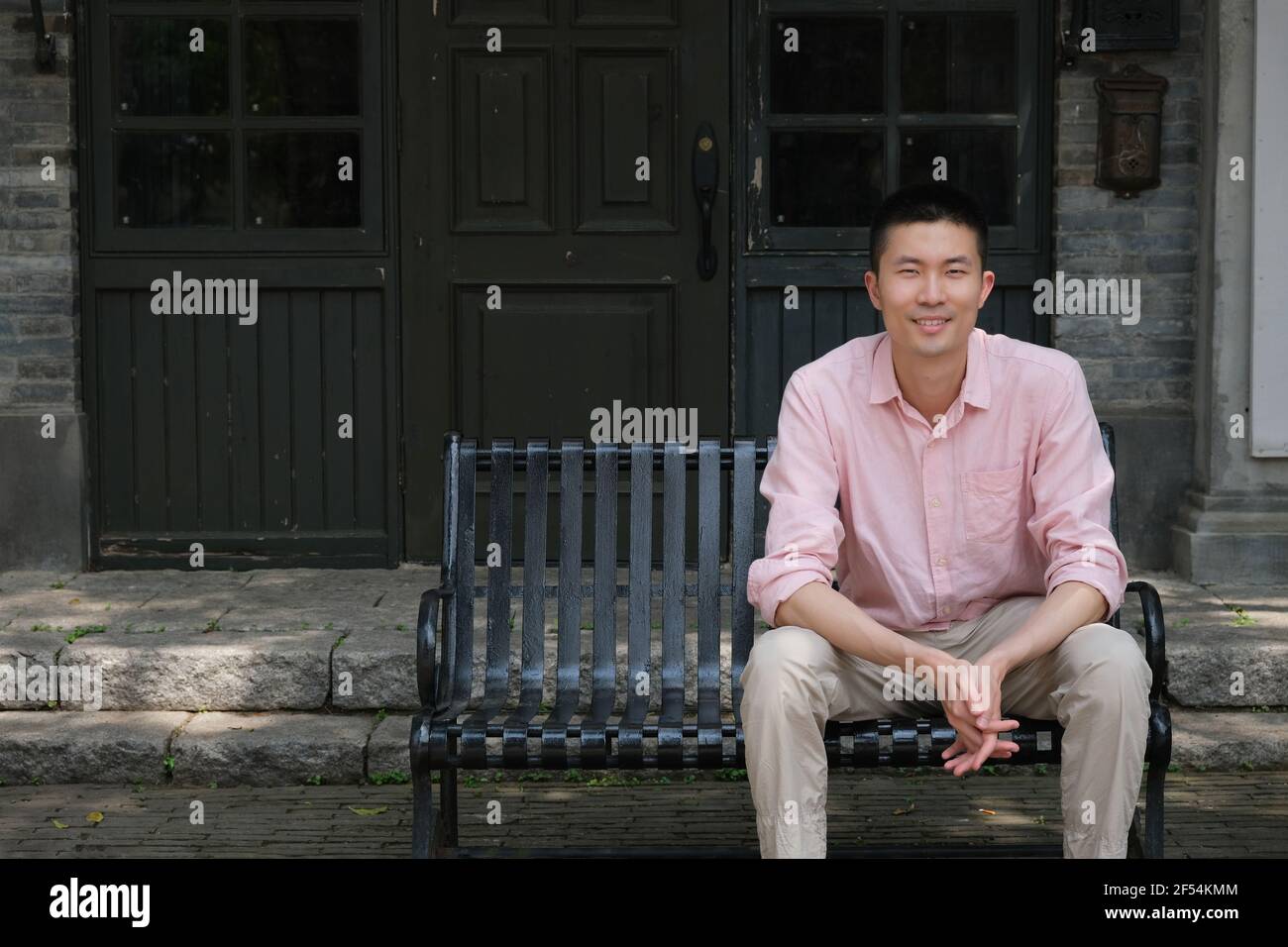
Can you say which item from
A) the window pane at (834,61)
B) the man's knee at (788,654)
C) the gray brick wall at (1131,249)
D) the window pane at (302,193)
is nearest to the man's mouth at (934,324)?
the man's knee at (788,654)

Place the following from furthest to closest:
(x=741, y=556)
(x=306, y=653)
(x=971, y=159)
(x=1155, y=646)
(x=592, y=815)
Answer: (x=971, y=159) → (x=306, y=653) → (x=592, y=815) → (x=741, y=556) → (x=1155, y=646)

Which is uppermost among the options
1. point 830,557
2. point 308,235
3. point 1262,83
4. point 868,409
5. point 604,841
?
point 1262,83

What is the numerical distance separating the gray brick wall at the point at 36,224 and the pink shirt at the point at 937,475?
3694 mm

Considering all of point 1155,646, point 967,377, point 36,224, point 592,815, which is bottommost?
point 592,815

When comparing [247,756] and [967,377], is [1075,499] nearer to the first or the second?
[967,377]

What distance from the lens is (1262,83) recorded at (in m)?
6.39

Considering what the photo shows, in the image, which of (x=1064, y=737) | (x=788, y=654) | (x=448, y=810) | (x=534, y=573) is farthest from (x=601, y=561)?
(x=1064, y=737)

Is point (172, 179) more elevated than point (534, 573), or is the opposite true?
point (172, 179)

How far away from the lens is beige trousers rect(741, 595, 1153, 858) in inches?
142

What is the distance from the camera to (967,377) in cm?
393

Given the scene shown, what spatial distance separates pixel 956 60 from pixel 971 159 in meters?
0.37
